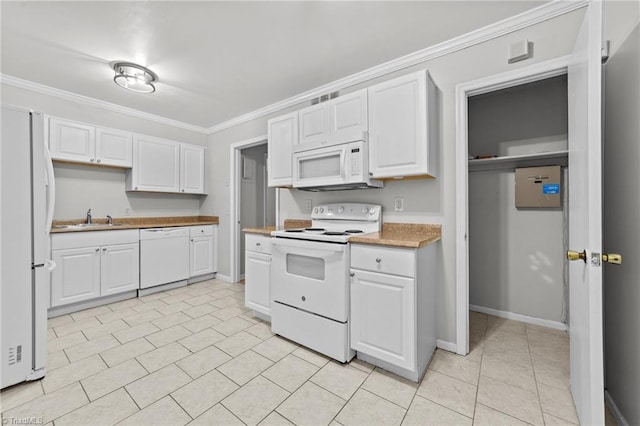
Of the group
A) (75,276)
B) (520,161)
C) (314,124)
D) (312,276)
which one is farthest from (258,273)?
(520,161)

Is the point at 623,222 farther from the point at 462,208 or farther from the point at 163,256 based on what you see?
the point at 163,256

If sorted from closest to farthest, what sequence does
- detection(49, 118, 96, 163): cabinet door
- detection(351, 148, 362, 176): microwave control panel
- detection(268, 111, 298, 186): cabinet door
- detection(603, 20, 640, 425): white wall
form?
detection(603, 20, 640, 425): white wall → detection(351, 148, 362, 176): microwave control panel → detection(268, 111, 298, 186): cabinet door → detection(49, 118, 96, 163): cabinet door

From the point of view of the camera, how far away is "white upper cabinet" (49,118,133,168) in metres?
2.96

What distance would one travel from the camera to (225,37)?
6.92 feet

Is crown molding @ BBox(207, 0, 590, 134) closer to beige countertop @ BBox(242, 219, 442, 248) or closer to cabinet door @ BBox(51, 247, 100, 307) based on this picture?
beige countertop @ BBox(242, 219, 442, 248)

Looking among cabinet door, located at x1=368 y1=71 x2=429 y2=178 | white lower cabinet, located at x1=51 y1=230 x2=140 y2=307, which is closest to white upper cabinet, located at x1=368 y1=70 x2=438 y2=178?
cabinet door, located at x1=368 y1=71 x2=429 y2=178

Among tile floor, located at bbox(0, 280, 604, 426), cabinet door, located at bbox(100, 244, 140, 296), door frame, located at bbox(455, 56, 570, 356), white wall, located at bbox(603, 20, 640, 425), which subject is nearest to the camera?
white wall, located at bbox(603, 20, 640, 425)

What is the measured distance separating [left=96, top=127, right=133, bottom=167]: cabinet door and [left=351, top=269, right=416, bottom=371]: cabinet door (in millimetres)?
3350

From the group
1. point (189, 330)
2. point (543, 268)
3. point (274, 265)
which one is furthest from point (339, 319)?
point (543, 268)

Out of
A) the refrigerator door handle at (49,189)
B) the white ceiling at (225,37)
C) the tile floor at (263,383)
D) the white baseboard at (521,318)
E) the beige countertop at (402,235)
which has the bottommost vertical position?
the tile floor at (263,383)

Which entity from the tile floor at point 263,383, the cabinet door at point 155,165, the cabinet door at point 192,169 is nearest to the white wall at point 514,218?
the tile floor at point 263,383

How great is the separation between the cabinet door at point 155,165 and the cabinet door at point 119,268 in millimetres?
876

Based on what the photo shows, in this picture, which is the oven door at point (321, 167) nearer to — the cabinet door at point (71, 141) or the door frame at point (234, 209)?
the door frame at point (234, 209)

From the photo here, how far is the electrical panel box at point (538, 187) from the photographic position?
8.14 ft
